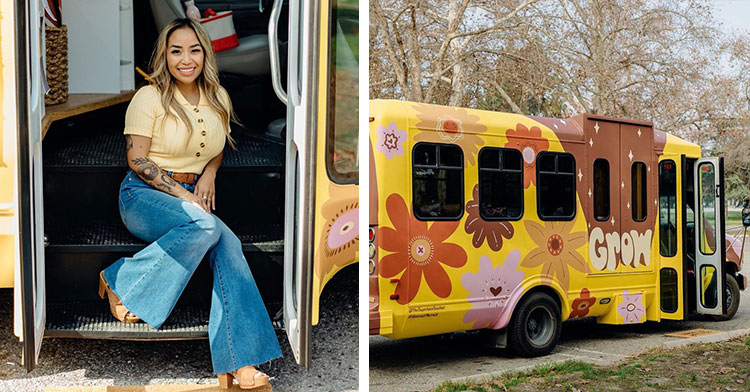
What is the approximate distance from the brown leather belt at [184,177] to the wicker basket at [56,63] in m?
0.79

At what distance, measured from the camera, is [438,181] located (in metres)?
4.39

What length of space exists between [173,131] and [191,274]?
65cm

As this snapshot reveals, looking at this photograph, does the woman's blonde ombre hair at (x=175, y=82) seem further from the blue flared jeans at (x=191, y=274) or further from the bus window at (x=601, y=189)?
the bus window at (x=601, y=189)

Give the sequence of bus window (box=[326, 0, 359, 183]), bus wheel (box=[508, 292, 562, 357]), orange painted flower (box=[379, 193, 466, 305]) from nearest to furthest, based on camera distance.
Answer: bus window (box=[326, 0, 359, 183]), orange painted flower (box=[379, 193, 466, 305]), bus wheel (box=[508, 292, 562, 357])

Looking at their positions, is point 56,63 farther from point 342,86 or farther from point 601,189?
point 601,189

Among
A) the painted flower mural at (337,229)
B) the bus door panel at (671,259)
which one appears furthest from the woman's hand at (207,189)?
the bus door panel at (671,259)

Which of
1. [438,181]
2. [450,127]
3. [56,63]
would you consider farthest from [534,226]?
[56,63]

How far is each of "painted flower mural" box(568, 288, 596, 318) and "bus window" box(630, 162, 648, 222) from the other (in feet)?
1.98

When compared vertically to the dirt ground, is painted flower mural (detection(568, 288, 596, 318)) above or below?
above

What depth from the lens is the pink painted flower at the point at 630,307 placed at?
500cm

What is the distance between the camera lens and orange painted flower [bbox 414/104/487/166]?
435 cm

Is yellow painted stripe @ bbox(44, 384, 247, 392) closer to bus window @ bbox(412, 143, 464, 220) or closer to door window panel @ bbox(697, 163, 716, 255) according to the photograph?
bus window @ bbox(412, 143, 464, 220)

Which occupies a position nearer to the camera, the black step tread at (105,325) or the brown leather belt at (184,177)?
the black step tread at (105,325)

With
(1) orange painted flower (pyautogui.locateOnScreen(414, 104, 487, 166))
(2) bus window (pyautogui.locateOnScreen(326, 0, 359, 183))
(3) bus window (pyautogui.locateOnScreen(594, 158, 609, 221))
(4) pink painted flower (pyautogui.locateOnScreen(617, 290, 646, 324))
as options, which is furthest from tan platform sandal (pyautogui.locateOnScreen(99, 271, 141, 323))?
(4) pink painted flower (pyautogui.locateOnScreen(617, 290, 646, 324))
